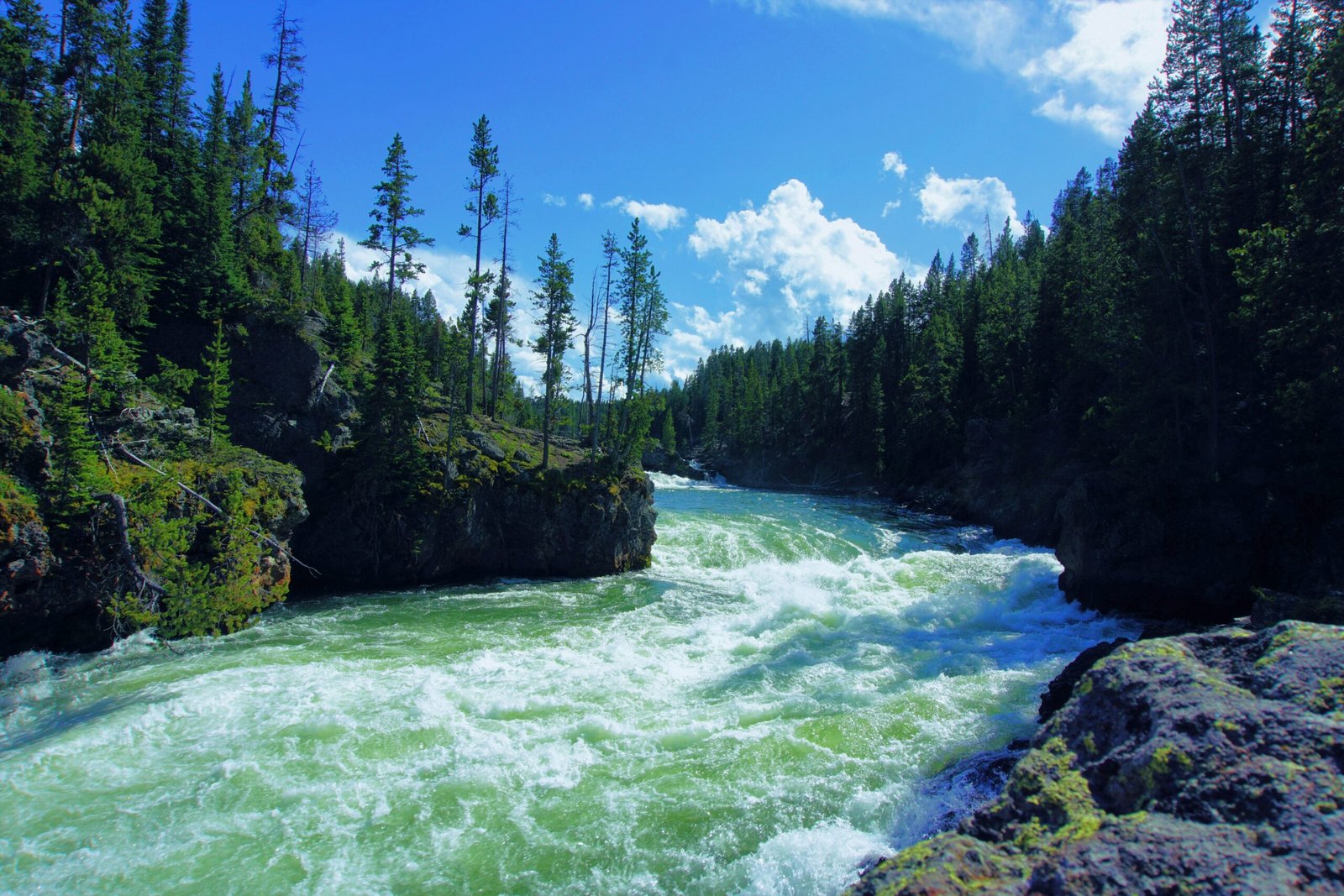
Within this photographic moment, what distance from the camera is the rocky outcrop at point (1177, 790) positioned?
2.47m

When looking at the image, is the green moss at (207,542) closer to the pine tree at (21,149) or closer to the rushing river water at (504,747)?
the rushing river water at (504,747)

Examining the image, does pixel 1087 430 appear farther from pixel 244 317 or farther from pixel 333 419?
pixel 244 317

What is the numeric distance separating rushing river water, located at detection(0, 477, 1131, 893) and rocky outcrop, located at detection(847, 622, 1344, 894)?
3937mm

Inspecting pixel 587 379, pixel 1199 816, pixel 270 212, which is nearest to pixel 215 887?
pixel 1199 816

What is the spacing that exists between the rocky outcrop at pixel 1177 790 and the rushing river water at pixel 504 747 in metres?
3.94

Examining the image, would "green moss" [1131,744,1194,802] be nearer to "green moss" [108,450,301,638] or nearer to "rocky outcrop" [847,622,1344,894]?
"rocky outcrop" [847,622,1344,894]

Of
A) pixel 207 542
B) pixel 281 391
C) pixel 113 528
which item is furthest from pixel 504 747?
pixel 281 391

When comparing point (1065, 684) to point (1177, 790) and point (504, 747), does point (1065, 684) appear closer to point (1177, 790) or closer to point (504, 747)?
point (1177, 790)

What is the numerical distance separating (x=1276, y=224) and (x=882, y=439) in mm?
48332

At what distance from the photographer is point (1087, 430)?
32531 mm

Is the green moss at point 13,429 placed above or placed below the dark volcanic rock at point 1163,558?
above

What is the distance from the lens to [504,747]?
9.12 meters

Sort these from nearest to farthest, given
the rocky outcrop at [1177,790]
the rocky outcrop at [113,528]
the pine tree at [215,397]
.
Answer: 1. the rocky outcrop at [1177,790]
2. the rocky outcrop at [113,528]
3. the pine tree at [215,397]

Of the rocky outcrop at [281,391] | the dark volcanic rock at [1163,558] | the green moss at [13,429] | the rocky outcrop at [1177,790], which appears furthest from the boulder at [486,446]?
the rocky outcrop at [1177,790]
